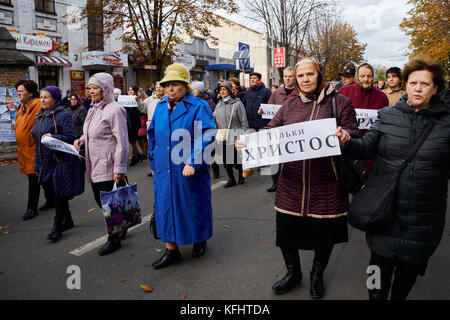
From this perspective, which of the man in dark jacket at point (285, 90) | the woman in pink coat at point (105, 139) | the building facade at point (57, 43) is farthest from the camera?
the building facade at point (57, 43)

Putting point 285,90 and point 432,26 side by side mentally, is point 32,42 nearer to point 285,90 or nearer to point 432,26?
point 285,90

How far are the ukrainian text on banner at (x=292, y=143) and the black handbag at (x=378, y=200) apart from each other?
343 millimetres

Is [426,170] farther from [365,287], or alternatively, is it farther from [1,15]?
[1,15]

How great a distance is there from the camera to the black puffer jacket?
7.70ft

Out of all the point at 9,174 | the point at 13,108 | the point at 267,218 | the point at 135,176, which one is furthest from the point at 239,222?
the point at 13,108

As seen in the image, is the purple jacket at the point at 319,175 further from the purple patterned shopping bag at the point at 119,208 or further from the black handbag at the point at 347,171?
the purple patterned shopping bag at the point at 119,208

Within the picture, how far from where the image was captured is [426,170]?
2.36 metres

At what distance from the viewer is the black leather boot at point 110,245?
411 cm

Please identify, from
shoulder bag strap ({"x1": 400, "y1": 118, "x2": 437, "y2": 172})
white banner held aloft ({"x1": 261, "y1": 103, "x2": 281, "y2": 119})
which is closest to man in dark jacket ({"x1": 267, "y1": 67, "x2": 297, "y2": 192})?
white banner held aloft ({"x1": 261, "y1": 103, "x2": 281, "y2": 119})

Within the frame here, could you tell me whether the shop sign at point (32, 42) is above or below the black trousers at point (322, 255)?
above

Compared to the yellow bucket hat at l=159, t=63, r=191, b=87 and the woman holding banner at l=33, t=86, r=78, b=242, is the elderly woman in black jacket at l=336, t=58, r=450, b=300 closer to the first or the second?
the yellow bucket hat at l=159, t=63, r=191, b=87

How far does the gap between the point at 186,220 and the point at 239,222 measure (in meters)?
1.57

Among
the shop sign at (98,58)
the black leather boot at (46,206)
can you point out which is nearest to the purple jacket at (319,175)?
the black leather boot at (46,206)

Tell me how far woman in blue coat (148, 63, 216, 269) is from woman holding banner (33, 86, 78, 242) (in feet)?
4.82
